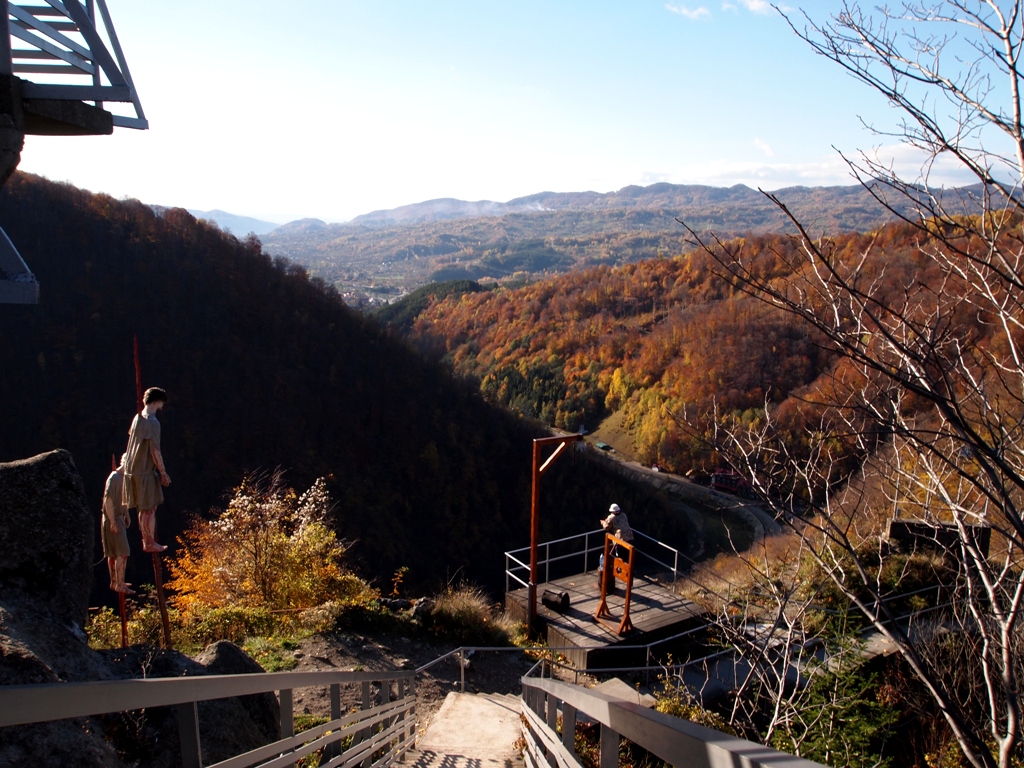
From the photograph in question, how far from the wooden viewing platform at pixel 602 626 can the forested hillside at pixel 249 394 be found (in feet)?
94.3

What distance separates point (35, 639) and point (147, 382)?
4600 cm

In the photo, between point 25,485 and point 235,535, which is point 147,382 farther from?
point 25,485

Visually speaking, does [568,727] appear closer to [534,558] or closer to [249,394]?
[534,558]

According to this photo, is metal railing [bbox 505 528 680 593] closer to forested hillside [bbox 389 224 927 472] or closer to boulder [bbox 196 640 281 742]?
boulder [bbox 196 640 281 742]

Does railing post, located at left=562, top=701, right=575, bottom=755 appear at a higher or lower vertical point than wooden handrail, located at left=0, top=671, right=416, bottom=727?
lower

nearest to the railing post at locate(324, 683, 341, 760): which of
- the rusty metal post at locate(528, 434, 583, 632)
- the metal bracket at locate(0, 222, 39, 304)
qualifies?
the metal bracket at locate(0, 222, 39, 304)

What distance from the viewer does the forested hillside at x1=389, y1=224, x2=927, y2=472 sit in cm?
6353

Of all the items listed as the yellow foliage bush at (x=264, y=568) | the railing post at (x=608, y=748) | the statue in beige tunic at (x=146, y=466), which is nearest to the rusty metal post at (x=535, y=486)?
the yellow foliage bush at (x=264, y=568)

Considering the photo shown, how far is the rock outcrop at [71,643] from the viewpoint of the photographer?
10.9 feet

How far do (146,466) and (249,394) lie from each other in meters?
44.6

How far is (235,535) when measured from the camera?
11773mm

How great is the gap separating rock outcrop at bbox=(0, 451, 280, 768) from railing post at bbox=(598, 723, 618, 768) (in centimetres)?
229

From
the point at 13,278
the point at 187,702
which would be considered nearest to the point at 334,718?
the point at 187,702

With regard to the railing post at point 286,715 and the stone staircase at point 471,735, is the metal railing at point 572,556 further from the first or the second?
the railing post at point 286,715
